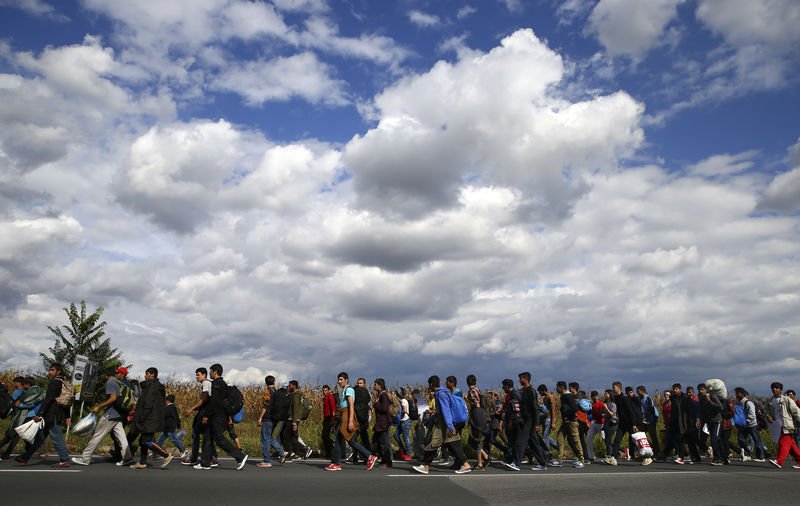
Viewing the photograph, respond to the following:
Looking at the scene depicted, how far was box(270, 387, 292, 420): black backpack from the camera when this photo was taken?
12.7 m

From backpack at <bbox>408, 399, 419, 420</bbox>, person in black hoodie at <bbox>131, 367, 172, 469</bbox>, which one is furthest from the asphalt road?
backpack at <bbox>408, 399, 419, 420</bbox>

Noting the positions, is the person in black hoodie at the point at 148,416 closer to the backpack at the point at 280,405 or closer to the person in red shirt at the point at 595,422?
the backpack at the point at 280,405

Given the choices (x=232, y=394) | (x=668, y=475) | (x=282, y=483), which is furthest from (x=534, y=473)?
(x=232, y=394)

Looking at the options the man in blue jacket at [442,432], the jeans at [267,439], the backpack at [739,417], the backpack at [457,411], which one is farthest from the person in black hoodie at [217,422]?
the backpack at [739,417]

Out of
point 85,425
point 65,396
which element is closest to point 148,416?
point 85,425

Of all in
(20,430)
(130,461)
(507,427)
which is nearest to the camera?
(20,430)

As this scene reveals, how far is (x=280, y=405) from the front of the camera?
1277 centimetres

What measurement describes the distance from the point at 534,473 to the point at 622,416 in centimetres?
403

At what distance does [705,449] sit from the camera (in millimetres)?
15266

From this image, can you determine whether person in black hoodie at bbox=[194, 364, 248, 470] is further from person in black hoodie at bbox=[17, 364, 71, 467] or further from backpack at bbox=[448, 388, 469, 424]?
A: backpack at bbox=[448, 388, 469, 424]

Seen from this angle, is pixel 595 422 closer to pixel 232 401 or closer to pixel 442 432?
pixel 442 432

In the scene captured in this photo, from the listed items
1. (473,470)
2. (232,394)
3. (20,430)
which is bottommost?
(473,470)

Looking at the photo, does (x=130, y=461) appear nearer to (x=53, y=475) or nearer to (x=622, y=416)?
(x=53, y=475)

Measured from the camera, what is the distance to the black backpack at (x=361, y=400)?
1256 cm
